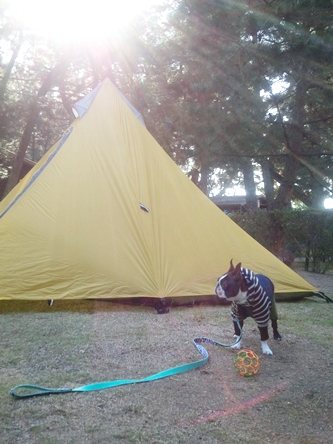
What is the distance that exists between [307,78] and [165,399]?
6.21 metres

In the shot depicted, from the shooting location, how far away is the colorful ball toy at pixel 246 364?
281 centimetres

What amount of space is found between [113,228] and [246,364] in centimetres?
260

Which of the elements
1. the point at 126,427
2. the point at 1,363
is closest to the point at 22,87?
the point at 1,363

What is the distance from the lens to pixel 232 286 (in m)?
3.13

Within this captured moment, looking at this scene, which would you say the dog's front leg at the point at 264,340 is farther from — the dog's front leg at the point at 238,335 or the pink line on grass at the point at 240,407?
the pink line on grass at the point at 240,407

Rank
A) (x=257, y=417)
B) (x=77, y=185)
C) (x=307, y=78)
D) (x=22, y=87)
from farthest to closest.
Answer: (x=22, y=87), (x=307, y=78), (x=77, y=185), (x=257, y=417)

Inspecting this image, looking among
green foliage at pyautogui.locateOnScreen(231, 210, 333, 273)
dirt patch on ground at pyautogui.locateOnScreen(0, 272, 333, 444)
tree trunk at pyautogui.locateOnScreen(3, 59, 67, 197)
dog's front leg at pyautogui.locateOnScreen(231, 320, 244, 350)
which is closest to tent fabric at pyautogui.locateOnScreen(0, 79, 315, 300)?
dirt patch on ground at pyautogui.locateOnScreen(0, 272, 333, 444)

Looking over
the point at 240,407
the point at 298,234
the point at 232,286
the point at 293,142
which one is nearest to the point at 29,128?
the point at 293,142

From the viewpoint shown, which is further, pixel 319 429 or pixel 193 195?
pixel 193 195

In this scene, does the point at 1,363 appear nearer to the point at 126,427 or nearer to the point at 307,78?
the point at 126,427

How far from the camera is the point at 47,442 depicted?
74.2 inches

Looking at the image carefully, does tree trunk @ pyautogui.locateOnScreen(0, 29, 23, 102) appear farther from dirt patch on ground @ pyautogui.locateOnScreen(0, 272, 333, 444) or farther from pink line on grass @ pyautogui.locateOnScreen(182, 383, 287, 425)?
pink line on grass @ pyautogui.locateOnScreen(182, 383, 287, 425)

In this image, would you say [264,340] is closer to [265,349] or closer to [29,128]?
[265,349]

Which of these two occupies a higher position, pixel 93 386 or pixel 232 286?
pixel 232 286
